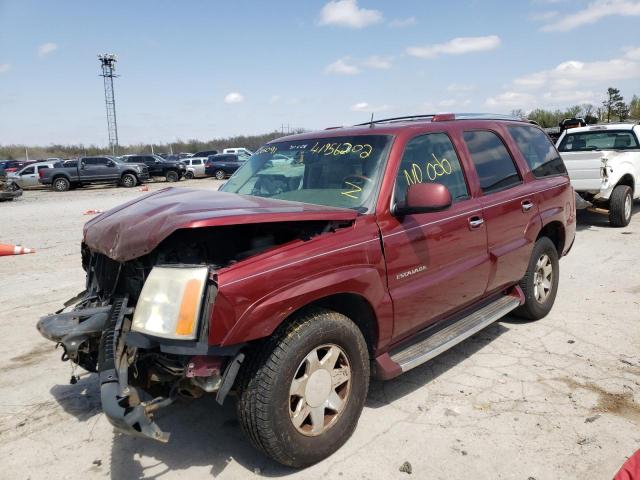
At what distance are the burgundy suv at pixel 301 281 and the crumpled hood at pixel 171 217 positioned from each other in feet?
0.04

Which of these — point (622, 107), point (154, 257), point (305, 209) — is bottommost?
point (154, 257)

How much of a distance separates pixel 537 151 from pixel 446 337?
2.52 meters

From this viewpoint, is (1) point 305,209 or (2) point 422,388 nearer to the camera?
(1) point 305,209

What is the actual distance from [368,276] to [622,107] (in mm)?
40245

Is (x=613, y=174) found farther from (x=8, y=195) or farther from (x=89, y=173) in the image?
(x=89, y=173)

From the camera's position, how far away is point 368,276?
9.65 feet

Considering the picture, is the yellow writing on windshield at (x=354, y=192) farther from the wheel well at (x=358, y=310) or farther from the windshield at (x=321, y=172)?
the wheel well at (x=358, y=310)

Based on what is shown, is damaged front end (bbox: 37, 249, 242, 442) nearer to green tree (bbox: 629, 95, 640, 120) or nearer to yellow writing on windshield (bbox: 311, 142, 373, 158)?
yellow writing on windshield (bbox: 311, 142, 373, 158)

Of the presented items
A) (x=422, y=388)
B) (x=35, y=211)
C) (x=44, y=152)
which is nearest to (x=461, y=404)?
(x=422, y=388)

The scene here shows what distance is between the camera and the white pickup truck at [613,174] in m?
9.25

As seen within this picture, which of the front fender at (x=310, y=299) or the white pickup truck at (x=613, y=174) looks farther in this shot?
the white pickup truck at (x=613, y=174)

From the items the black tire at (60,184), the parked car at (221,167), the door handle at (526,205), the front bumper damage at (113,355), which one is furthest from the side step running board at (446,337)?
the parked car at (221,167)

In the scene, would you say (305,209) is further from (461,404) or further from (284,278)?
(461,404)

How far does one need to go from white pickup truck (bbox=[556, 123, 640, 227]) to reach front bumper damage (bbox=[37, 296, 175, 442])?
870 cm
